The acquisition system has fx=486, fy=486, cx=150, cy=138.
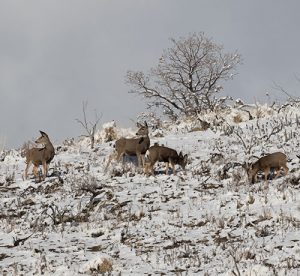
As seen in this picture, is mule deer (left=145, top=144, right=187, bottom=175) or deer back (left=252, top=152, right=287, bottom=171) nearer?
deer back (left=252, top=152, right=287, bottom=171)

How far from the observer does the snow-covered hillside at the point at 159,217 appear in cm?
781

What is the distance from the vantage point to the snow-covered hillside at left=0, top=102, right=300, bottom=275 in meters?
7.81

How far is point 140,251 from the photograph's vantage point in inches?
343

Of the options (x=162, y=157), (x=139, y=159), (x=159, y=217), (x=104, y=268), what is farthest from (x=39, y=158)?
(x=104, y=268)

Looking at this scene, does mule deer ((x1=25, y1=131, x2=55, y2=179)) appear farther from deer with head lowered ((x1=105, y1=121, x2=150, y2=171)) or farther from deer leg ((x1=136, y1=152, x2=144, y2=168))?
deer leg ((x1=136, y1=152, x2=144, y2=168))

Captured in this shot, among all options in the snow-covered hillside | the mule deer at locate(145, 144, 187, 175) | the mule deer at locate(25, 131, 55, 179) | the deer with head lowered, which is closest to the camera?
the snow-covered hillside

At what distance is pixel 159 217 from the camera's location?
1093cm

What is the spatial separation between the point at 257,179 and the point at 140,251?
19.1 feet

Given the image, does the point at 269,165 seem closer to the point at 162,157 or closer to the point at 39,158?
the point at 162,157

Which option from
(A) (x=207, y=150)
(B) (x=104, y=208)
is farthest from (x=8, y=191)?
(A) (x=207, y=150)

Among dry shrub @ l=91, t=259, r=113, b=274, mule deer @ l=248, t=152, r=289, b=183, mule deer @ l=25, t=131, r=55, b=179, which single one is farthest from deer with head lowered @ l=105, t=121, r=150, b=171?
dry shrub @ l=91, t=259, r=113, b=274

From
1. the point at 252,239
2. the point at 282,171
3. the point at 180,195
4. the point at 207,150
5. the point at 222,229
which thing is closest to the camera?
the point at 252,239

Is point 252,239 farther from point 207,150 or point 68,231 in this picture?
point 207,150

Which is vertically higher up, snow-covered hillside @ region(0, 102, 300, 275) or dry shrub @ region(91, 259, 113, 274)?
snow-covered hillside @ region(0, 102, 300, 275)
